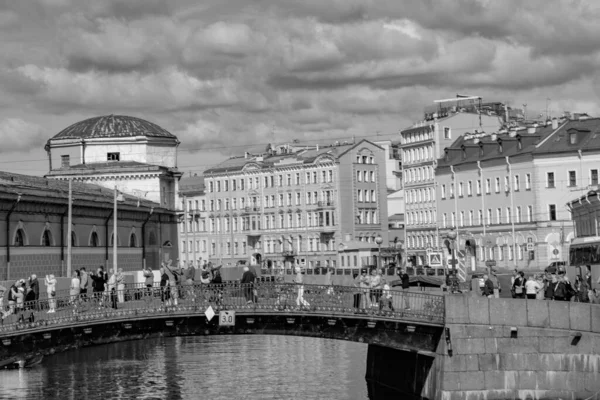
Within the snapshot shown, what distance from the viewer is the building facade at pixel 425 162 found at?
6506 inches

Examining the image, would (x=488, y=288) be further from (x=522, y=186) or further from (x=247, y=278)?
(x=522, y=186)

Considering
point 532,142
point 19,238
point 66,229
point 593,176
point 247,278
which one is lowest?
point 247,278

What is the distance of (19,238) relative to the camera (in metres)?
86.2

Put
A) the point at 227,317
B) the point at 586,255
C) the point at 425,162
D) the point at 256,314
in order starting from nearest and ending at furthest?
1. the point at 227,317
2. the point at 256,314
3. the point at 586,255
4. the point at 425,162

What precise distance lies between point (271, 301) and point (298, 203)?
132m

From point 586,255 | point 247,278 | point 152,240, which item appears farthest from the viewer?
point 152,240

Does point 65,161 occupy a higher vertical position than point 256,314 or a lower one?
higher

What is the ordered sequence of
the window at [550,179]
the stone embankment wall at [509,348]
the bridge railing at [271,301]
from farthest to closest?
the window at [550,179]
the bridge railing at [271,301]
the stone embankment wall at [509,348]

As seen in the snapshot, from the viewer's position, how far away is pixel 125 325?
167ft

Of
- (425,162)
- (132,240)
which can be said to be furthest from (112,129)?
(425,162)

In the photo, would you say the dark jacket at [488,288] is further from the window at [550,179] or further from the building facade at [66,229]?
the window at [550,179]

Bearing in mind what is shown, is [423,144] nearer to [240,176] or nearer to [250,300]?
[240,176]

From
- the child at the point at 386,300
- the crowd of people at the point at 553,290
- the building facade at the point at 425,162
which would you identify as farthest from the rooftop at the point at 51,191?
the building facade at the point at 425,162

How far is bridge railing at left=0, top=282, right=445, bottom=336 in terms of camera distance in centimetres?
5081
